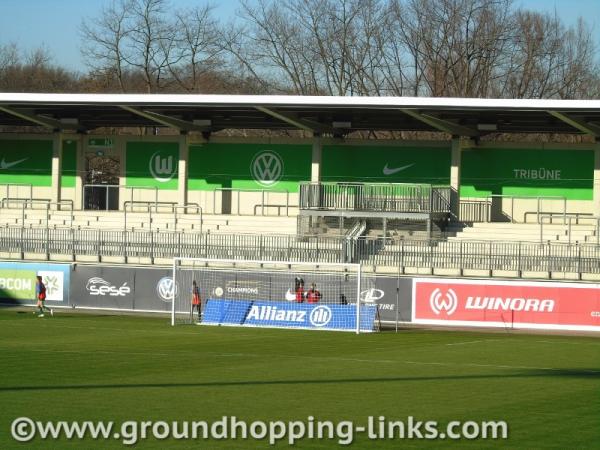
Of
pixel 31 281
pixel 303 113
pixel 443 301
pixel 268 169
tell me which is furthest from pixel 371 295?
pixel 268 169

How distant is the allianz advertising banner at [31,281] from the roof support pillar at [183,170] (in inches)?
307

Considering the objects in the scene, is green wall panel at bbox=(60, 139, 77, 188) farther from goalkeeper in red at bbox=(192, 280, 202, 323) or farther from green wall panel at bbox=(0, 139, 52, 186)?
goalkeeper in red at bbox=(192, 280, 202, 323)

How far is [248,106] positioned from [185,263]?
23.5ft

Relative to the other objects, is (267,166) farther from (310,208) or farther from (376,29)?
(376,29)

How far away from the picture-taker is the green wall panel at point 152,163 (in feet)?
157

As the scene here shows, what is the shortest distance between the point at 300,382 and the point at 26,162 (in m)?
36.1

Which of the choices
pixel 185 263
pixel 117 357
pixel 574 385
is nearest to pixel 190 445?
pixel 574 385

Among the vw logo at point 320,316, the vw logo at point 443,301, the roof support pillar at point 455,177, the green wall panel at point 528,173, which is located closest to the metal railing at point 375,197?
the roof support pillar at point 455,177

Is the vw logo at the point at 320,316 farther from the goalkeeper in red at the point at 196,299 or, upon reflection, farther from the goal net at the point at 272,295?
the goalkeeper in red at the point at 196,299

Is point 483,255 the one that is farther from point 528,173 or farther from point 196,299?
point 196,299

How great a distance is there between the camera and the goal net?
3203cm

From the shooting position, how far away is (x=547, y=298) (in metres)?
33.6

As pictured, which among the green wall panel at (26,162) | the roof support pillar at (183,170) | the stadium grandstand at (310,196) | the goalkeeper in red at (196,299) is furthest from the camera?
the green wall panel at (26,162)

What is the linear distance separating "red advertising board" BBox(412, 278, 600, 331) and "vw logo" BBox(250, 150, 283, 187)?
13923mm
